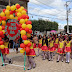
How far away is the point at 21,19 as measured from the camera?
536 cm

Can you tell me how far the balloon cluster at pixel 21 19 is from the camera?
516 centimetres

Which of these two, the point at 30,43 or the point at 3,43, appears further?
the point at 3,43

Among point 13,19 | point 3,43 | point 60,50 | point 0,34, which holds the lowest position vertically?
point 60,50

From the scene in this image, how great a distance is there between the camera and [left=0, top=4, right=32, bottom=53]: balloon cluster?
16.9 feet

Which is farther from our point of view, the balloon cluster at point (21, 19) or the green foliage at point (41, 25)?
the green foliage at point (41, 25)

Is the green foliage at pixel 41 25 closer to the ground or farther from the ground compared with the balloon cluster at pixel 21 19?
farther from the ground

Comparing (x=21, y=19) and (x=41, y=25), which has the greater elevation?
(x=41, y=25)

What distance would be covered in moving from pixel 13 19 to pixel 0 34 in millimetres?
1104

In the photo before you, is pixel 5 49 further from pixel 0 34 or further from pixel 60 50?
pixel 60 50

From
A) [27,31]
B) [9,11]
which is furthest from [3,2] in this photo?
[27,31]

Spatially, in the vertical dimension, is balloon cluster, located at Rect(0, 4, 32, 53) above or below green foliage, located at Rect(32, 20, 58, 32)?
below

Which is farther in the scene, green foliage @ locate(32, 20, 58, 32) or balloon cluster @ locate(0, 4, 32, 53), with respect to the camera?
green foliage @ locate(32, 20, 58, 32)

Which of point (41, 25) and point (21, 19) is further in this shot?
point (41, 25)

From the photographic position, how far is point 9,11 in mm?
5918
